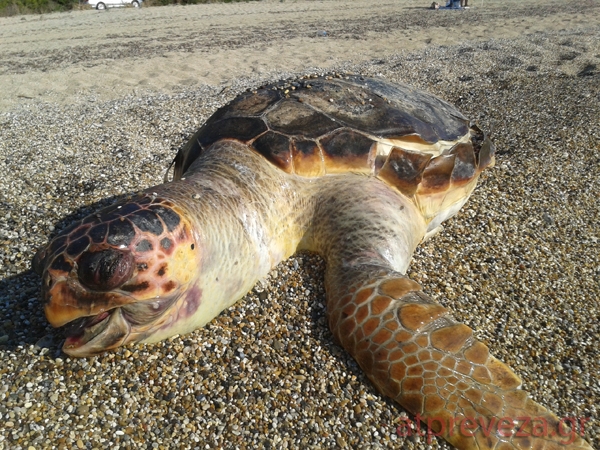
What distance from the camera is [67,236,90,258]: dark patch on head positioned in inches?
52.0

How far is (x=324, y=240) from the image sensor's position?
208 centimetres

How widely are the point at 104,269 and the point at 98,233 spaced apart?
0.13m

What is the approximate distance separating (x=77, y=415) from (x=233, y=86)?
15.9 ft

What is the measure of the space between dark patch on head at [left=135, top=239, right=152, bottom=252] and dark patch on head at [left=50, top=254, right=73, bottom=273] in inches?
7.7

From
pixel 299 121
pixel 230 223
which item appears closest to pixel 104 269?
pixel 230 223

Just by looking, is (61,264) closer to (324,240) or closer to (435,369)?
(324,240)

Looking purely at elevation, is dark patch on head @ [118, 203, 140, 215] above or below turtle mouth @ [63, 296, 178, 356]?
above

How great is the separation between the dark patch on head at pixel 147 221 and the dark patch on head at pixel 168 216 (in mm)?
21

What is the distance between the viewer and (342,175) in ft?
7.21

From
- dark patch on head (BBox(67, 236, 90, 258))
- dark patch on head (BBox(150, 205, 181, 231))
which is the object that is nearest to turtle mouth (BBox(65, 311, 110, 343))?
dark patch on head (BBox(67, 236, 90, 258))

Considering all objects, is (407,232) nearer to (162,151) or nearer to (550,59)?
(162,151)

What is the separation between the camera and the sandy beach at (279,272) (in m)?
1.44

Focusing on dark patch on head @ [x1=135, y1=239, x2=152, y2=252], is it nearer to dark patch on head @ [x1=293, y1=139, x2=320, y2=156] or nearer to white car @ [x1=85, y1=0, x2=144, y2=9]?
dark patch on head @ [x1=293, y1=139, x2=320, y2=156]

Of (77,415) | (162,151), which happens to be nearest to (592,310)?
(77,415)
